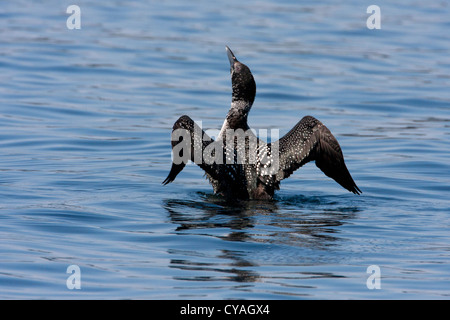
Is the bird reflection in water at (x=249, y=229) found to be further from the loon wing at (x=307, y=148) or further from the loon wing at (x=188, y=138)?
the loon wing at (x=188, y=138)

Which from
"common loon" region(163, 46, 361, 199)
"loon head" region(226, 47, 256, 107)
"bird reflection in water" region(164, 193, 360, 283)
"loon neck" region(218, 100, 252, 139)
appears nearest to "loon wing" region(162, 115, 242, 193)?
"common loon" region(163, 46, 361, 199)

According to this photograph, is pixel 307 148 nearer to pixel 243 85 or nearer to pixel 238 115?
pixel 238 115

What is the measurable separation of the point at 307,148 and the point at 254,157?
0.52m

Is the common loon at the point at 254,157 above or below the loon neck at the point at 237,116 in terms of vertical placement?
below

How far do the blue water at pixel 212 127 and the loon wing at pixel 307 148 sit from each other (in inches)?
16.1

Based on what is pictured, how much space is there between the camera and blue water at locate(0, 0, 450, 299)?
607cm

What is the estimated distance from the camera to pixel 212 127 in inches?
477

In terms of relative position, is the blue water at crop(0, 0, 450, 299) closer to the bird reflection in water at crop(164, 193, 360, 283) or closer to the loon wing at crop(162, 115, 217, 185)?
the bird reflection in water at crop(164, 193, 360, 283)

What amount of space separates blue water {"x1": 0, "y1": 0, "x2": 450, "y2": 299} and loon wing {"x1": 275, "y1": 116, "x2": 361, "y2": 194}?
0.41m

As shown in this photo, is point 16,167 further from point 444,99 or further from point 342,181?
point 444,99

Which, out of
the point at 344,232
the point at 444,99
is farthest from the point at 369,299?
the point at 444,99

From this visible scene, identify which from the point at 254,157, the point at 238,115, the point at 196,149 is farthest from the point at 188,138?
the point at 238,115

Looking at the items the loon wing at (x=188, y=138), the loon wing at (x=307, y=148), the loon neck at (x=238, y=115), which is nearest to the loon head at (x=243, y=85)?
the loon neck at (x=238, y=115)

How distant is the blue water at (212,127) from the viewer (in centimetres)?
607
